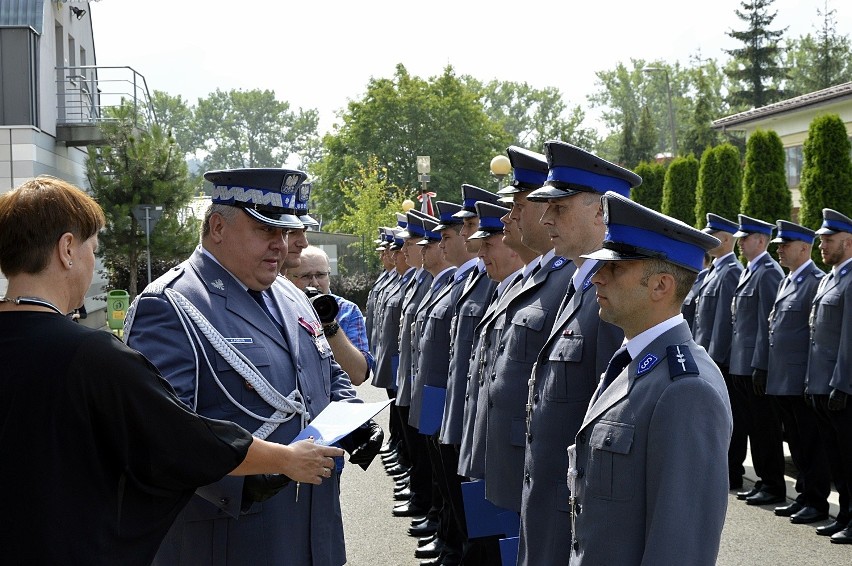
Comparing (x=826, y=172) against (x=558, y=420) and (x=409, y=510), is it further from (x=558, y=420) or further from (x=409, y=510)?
(x=558, y=420)

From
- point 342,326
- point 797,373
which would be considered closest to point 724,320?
point 797,373

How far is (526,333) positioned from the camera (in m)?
4.88

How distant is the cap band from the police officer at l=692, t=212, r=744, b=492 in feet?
21.5

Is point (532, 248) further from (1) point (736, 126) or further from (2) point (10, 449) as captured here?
(1) point (736, 126)

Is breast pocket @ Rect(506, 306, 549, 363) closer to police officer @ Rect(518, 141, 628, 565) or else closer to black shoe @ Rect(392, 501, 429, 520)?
police officer @ Rect(518, 141, 628, 565)

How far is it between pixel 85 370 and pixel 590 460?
148 cm

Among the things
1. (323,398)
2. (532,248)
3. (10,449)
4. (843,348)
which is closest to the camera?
(10,449)

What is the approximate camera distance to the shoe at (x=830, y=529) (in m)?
7.70

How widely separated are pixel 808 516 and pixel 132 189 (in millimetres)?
25483

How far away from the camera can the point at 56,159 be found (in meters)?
29.0

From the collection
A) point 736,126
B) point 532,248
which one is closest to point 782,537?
point 532,248

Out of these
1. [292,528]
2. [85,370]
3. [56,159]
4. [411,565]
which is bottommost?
[411,565]

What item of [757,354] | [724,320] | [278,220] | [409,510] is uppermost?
[278,220]

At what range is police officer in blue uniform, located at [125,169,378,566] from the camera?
3.58 meters
